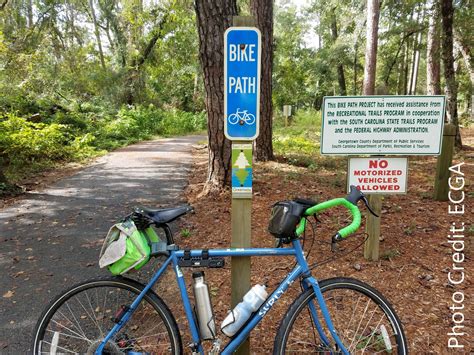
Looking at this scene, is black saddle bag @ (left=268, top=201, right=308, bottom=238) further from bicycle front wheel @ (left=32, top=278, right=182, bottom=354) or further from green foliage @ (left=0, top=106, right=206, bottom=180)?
green foliage @ (left=0, top=106, right=206, bottom=180)

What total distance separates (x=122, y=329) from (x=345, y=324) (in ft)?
5.81

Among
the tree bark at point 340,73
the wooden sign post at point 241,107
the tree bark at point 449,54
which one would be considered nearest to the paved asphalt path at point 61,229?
the wooden sign post at point 241,107

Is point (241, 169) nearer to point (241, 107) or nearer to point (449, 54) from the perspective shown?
point (241, 107)

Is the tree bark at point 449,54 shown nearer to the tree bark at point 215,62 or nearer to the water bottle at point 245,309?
the tree bark at point 215,62

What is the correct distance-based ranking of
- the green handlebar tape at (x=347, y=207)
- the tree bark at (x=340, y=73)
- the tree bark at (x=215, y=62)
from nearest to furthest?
the green handlebar tape at (x=347, y=207) < the tree bark at (x=215, y=62) < the tree bark at (x=340, y=73)

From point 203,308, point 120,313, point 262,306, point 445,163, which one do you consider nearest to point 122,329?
point 120,313

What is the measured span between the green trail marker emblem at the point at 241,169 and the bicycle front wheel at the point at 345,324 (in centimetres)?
76

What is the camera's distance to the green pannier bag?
6.70ft

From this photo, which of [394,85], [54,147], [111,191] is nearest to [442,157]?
[111,191]

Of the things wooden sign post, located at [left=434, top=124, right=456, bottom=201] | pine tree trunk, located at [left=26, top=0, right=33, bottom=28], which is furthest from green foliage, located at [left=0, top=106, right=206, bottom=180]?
pine tree trunk, located at [left=26, top=0, right=33, bottom=28]

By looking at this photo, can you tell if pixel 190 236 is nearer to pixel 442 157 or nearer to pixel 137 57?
pixel 442 157

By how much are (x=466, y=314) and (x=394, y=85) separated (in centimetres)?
3447

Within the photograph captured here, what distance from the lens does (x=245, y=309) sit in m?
2.11

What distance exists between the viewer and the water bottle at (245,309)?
2105 mm
